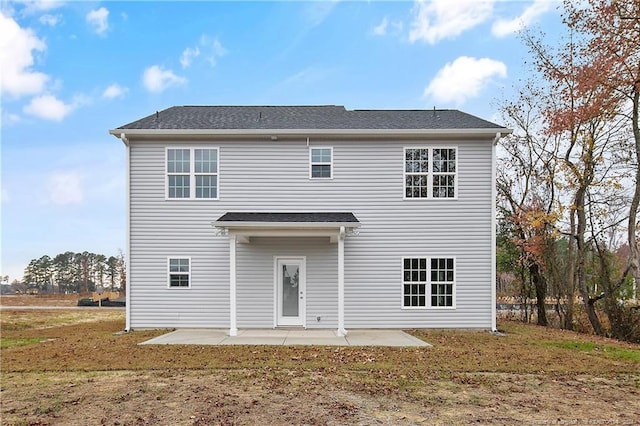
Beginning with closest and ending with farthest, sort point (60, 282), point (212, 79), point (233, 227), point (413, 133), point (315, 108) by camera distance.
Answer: point (233, 227) < point (413, 133) < point (315, 108) < point (212, 79) < point (60, 282)

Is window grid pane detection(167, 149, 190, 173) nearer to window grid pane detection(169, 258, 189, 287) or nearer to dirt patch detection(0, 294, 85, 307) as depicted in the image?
window grid pane detection(169, 258, 189, 287)

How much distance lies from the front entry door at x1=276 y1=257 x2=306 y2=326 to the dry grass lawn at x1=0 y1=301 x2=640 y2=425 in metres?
2.95

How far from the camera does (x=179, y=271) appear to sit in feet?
40.5

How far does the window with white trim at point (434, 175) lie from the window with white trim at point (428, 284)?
6.38 ft

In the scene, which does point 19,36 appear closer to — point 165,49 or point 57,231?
point 165,49

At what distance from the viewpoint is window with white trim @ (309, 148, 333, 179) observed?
1257 centimetres

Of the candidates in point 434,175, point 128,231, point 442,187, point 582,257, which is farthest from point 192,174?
point 582,257

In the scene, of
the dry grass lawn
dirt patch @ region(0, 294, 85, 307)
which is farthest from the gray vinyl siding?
dirt patch @ region(0, 294, 85, 307)

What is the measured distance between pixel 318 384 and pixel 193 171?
26.3 ft

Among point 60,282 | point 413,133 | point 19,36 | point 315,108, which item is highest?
point 19,36

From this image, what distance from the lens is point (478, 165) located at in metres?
12.6

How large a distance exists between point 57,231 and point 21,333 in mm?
6992

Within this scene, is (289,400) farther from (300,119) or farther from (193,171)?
(300,119)

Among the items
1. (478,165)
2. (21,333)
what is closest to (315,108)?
(478,165)
